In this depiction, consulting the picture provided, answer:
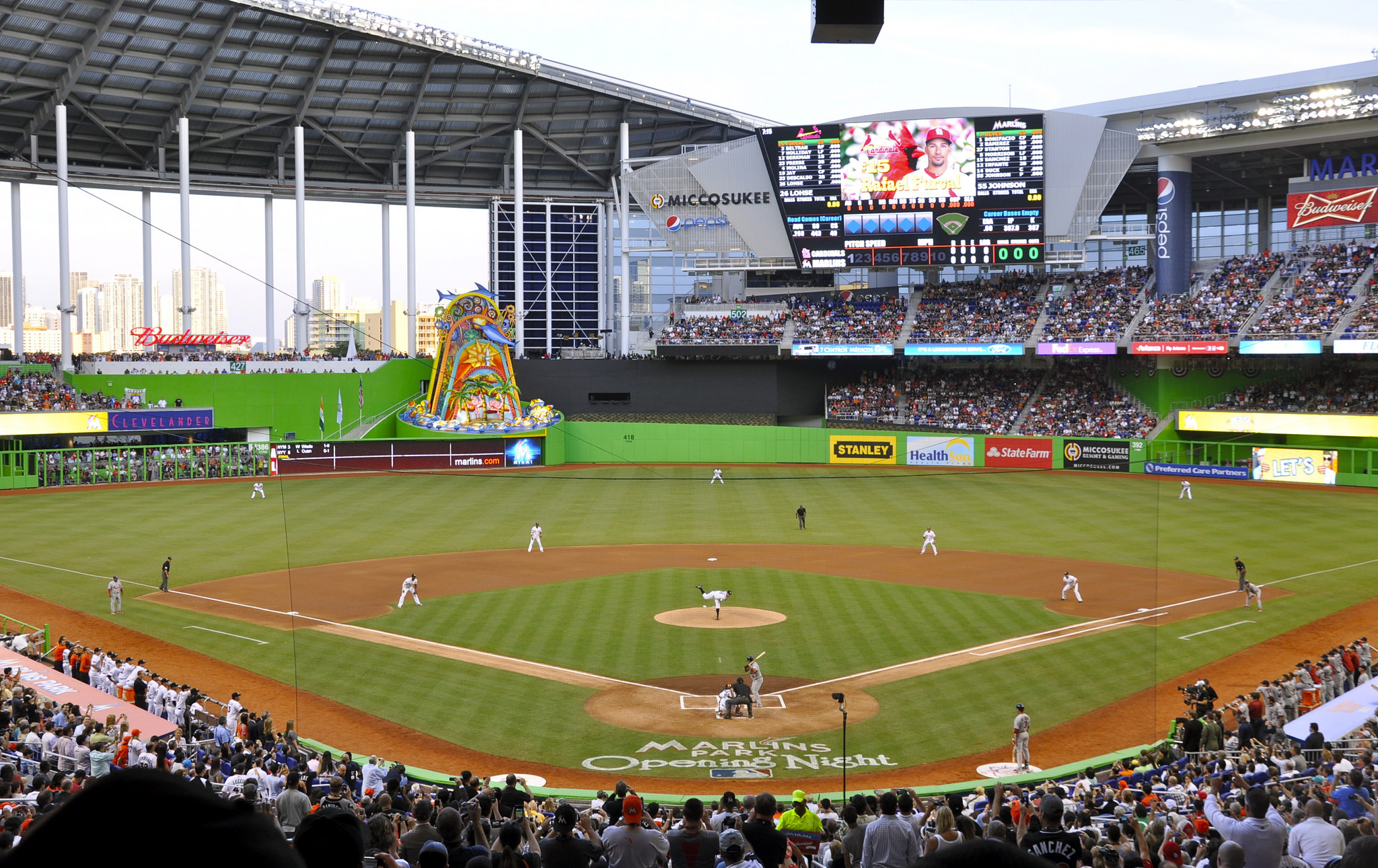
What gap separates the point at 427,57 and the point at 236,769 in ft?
207

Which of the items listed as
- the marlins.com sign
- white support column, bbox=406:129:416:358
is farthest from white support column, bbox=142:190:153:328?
the marlins.com sign

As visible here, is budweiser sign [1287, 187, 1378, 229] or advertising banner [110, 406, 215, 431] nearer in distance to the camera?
budweiser sign [1287, 187, 1378, 229]

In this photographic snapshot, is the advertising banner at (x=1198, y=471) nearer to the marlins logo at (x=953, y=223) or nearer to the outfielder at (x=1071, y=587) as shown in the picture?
the marlins logo at (x=953, y=223)

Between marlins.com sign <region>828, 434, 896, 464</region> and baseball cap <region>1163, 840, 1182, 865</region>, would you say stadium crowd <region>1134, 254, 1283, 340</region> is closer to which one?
marlins.com sign <region>828, 434, 896, 464</region>

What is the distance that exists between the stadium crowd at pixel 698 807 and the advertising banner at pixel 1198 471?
112ft

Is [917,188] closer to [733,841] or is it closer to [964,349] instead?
[964,349]

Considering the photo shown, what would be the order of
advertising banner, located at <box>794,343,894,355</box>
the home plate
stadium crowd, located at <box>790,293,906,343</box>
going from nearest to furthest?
the home plate → advertising banner, located at <box>794,343,894,355</box> → stadium crowd, located at <box>790,293,906,343</box>

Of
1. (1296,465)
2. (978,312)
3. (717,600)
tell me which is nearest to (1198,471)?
(1296,465)

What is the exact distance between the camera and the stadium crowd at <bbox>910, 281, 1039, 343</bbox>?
68562 mm

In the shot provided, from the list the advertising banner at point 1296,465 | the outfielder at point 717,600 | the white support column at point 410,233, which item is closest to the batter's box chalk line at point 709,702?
the outfielder at point 717,600

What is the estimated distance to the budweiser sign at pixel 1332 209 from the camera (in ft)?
190

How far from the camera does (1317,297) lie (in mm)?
59219

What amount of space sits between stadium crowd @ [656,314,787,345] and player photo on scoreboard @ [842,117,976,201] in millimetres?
11484

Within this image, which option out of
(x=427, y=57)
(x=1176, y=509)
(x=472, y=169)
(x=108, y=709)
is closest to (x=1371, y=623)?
(x=1176, y=509)
